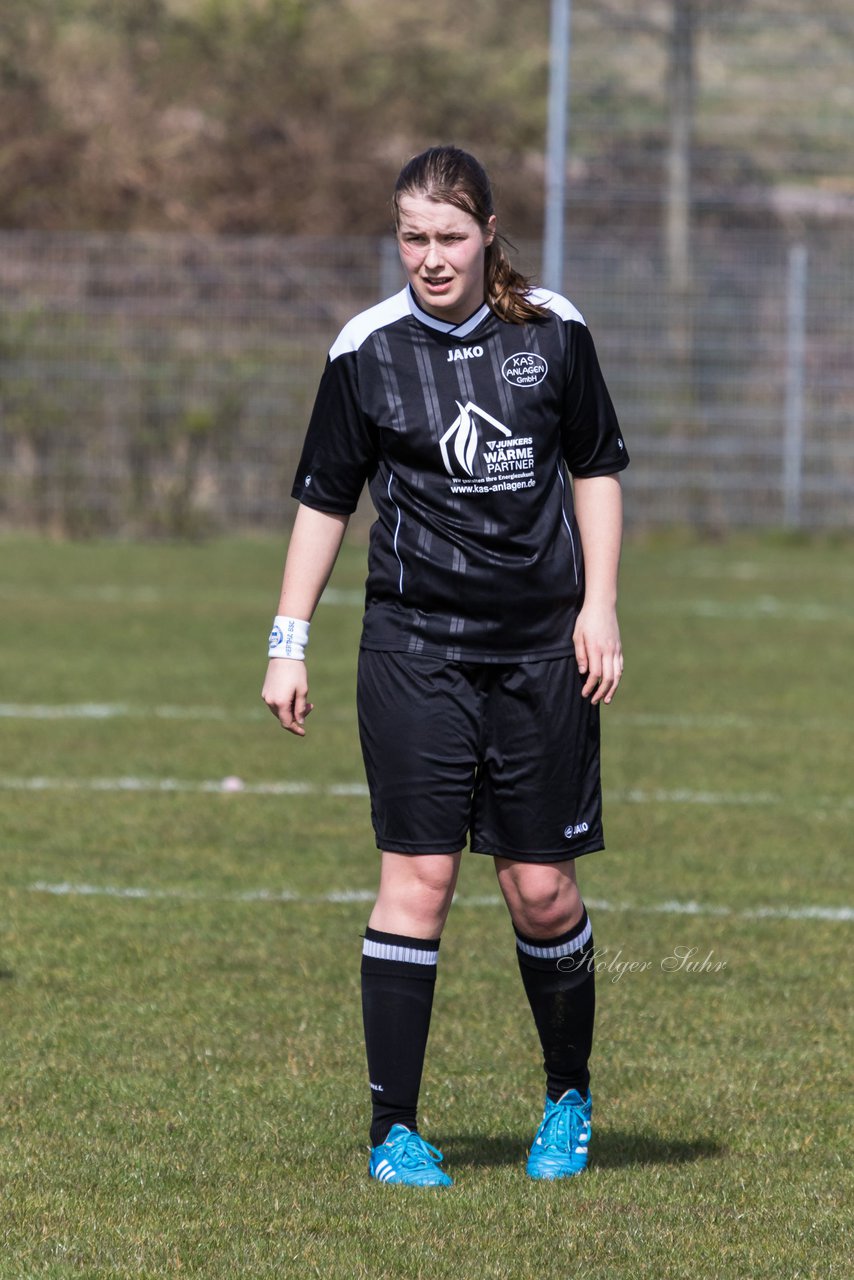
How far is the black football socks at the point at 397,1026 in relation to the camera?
409 cm

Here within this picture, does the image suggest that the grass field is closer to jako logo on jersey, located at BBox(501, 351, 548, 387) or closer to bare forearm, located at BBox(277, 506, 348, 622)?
bare forearm, located at BBox(277, 506, 348, 622)

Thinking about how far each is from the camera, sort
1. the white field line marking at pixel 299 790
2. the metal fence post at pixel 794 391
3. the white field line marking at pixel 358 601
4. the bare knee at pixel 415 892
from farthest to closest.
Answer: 1. the metal fence post at pixel 794 391
2. the white field line marking at pixel 358 601
3. the white field line marking at pixel 299 790
4. the bare knee at pixel 415 892

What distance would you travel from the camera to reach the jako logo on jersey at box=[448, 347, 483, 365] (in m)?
4.04

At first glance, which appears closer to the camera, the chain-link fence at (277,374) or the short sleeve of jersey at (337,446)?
the short sleeve of jersey at (337,446)

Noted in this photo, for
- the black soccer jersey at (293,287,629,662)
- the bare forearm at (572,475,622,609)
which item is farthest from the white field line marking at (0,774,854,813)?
the black soccer jersey at (293,287,629,662)

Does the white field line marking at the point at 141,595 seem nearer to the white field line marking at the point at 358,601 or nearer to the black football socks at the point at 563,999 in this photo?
the white field line marking at the point at 358,601

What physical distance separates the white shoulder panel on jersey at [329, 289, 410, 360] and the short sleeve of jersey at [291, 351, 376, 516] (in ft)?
0.05

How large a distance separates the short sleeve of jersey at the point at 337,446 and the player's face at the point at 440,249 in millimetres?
210

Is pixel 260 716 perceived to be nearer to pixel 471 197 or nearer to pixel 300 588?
pixel 300 588

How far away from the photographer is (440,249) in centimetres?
399

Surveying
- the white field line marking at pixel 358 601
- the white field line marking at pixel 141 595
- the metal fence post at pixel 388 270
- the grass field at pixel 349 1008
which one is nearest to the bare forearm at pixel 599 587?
the grass field at pixel 349 1008

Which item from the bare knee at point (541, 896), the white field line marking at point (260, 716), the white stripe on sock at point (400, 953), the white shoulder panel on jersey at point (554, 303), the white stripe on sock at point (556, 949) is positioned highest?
the white shoulder panel on jersey at point (554, 303)

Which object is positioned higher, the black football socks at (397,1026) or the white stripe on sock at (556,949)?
the white stripe on sock at (556,949)

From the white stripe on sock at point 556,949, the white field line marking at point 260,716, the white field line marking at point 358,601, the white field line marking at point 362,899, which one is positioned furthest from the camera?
the white field line marking at point 358,601
